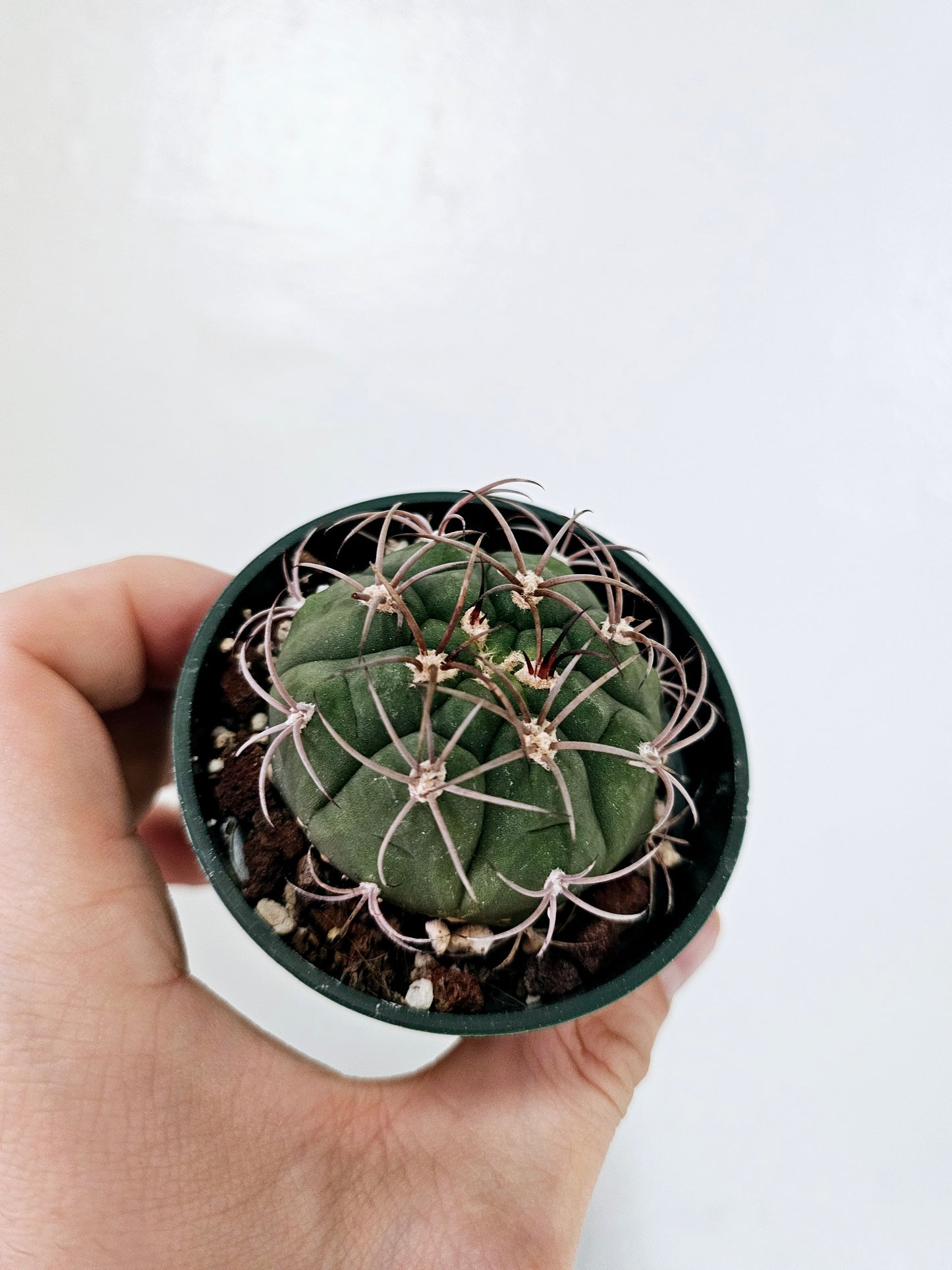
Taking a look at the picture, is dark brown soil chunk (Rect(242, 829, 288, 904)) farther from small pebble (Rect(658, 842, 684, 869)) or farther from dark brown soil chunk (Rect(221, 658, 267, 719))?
small pebble (Rect(658, 842, 684, 869))

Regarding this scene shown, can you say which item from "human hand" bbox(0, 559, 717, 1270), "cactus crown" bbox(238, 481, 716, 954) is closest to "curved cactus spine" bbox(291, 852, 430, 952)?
"cactus crown" bbox(238, 481, 716, 954)

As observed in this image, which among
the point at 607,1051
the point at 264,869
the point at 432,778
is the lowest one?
the point at 607,1051

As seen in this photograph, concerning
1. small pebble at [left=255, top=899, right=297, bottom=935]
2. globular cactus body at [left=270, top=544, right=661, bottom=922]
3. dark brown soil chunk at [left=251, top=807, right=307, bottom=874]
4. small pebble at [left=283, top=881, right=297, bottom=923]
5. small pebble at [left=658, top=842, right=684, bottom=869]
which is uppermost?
globular cactus body at [left=270, top=544, right=661, bottom=922]

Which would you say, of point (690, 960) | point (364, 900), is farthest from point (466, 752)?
point (690, 960)

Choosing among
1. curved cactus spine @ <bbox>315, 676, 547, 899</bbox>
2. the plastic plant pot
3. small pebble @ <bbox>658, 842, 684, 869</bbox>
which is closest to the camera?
curved cactus spine @ <bbox>315, 676, 547, 899</bbox>

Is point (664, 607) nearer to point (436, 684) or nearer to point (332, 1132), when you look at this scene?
point (436, 684)

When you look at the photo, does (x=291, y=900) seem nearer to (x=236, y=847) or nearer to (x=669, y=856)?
(x=236, y=847)
